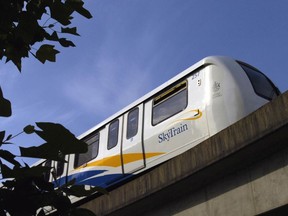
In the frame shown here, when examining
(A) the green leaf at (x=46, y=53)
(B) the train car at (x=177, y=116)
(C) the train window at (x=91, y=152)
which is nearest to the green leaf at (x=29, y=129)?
(A) the green leaf at (x=46, y=53)

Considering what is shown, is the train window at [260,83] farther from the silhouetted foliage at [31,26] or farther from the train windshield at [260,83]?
the silhouetted foliage at [31,26]

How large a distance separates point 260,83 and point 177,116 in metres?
2.21

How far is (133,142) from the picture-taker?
10.5m

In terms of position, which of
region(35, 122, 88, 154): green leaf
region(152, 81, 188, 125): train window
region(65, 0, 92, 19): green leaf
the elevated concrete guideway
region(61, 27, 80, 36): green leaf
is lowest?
region(35, 122, 88, 154): green leaf

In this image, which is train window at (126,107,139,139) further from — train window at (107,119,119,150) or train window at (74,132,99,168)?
train window at (74,132,99,168)

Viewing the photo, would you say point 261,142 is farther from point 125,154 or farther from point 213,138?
point 125,154

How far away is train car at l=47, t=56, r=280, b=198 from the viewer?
907 cm

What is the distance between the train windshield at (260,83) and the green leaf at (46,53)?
8.55 m

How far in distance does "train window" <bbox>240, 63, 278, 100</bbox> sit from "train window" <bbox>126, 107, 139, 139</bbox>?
8.91 ft

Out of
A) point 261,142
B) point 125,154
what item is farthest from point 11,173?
point 125,154

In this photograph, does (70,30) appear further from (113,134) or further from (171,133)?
(113,134)

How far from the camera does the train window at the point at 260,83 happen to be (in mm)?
10094

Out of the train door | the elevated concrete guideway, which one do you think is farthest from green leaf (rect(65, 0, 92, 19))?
the train door

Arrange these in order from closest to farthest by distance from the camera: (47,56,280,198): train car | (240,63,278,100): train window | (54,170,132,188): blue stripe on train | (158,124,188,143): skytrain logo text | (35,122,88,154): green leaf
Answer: (35,122,88,154): green leaf, (47,56,280,198): train car, (158,124,188,143): skytrain logo text, (240,63,278,100): train window, (54,170,132,188): blue stripe on train
